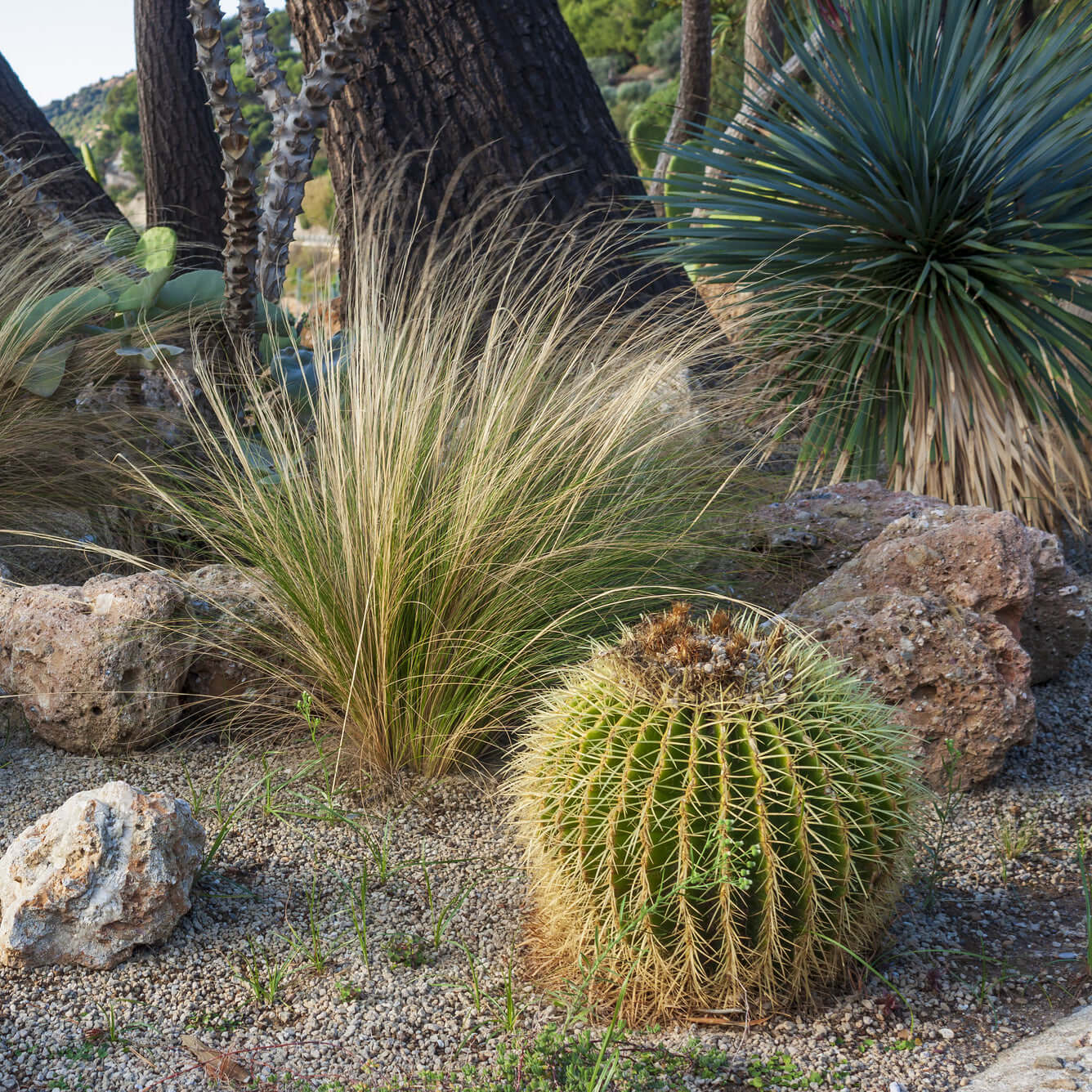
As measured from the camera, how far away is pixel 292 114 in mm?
3779

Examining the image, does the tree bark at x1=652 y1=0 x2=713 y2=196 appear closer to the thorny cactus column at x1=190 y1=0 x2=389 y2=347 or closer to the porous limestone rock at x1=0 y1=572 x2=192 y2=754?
the thorny cactus column at x1=190 y1=0 x2=389 y2=347

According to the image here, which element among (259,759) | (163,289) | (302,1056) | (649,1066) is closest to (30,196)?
(163,289)

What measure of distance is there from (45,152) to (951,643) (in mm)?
6084

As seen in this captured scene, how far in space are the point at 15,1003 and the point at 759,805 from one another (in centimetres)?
144

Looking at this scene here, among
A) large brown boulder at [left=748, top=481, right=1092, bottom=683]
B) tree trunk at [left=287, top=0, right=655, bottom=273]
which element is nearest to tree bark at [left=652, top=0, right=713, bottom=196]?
tree trunk at [left=287, top=0, right=655, bottom=273]

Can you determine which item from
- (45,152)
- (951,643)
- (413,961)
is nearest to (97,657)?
(413,961)

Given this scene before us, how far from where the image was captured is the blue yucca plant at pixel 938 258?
13.1 ft

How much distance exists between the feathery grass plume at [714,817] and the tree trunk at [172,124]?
5810 millimetres

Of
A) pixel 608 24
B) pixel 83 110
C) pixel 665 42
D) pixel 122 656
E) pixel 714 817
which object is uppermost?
pixel 83 110

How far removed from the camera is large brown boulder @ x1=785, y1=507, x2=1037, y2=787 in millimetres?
2746

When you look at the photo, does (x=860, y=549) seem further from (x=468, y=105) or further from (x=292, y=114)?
(x=468, y=105)

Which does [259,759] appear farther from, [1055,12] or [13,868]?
[1055,12]

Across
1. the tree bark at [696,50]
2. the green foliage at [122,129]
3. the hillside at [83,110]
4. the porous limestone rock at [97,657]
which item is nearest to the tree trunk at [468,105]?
the porous limestone rock at [97,657]

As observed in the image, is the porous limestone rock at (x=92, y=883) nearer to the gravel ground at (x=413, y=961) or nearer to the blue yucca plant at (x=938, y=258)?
the gravel ground at (x=413, y=961)
